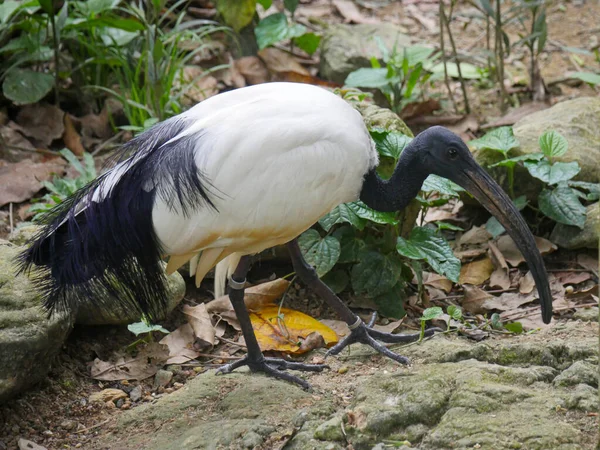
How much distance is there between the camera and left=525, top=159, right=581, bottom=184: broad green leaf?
533 cm

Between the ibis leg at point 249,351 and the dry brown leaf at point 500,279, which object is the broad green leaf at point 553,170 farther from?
the ibis leg at point 249,351

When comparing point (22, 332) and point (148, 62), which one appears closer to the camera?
point (22, 332)

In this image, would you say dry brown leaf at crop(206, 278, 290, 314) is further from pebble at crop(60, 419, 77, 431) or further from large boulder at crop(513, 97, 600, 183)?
large boulder at crop(513, 97, 600, 183)

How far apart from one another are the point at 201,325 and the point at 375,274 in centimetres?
106

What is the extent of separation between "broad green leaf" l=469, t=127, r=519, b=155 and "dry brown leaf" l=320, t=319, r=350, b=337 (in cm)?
153

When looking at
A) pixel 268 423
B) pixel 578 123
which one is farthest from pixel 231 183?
pixel 578 123

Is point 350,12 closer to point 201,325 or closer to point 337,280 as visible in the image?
point 337,280

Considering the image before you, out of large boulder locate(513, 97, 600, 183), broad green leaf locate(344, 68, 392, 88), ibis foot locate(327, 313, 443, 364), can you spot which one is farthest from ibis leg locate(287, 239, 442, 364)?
broad green leaf locate(344, 68, 392, 88)

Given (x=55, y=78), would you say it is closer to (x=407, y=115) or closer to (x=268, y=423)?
(x=407, y=115)

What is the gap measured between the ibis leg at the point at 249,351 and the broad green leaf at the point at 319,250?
0.52 meters

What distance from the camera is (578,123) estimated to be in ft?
20.3

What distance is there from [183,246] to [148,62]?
8.40 ft

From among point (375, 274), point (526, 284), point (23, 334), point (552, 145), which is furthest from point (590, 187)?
point (23, 334)

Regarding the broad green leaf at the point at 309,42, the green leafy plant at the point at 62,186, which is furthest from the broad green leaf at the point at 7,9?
the broad green leaf at the point at 309,42
